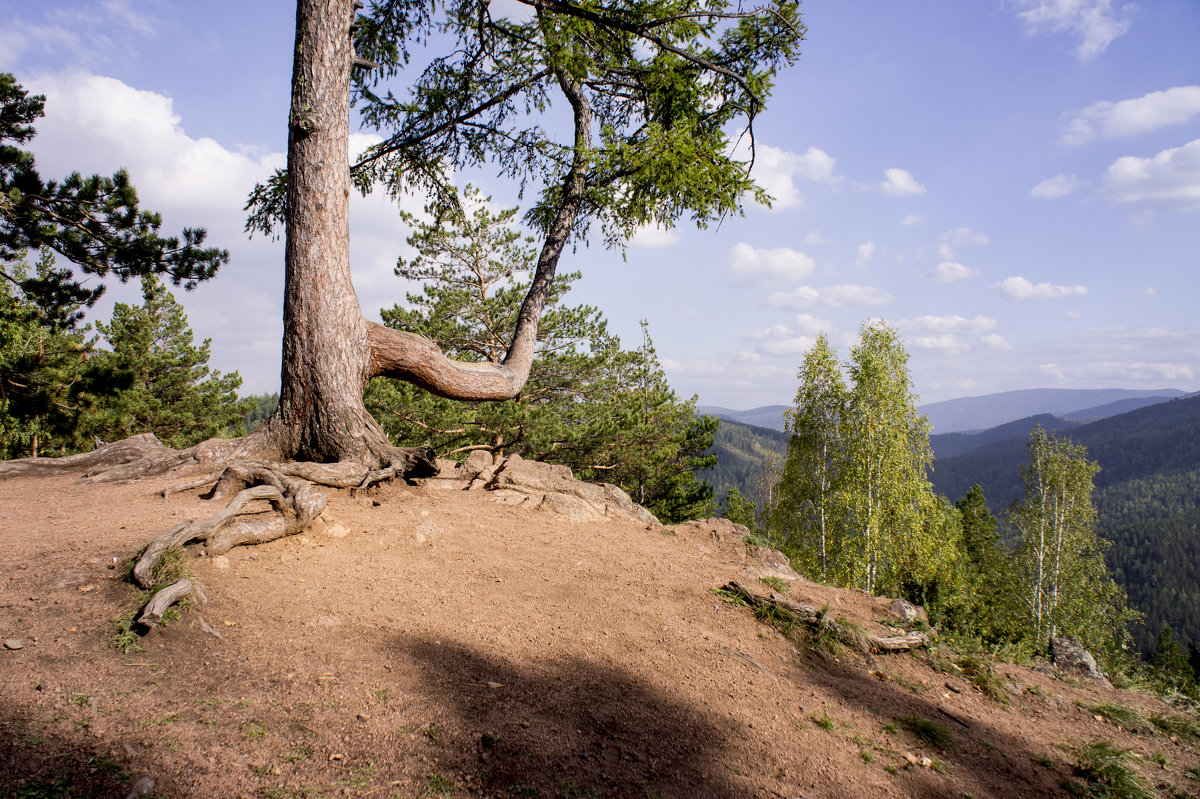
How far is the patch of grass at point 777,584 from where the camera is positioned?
5.70 m

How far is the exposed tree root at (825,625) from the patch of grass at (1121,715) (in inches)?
54.8

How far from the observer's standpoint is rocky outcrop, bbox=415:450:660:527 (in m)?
7.38

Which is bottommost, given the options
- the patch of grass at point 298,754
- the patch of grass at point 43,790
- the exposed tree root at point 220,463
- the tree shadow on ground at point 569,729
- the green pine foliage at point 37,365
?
the tree shadow on ground at point 569,729

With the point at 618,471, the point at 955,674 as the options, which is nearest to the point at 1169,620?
the point at 618,471

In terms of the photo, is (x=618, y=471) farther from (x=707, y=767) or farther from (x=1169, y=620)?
(x=1169, y=620)

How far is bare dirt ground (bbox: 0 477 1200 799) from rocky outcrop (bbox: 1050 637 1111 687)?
38 centimetres

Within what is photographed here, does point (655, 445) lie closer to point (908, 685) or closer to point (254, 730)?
point (908, 685)

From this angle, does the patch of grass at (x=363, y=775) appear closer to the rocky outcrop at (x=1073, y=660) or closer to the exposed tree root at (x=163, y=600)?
the exposed tree root at (x=163, y=600)

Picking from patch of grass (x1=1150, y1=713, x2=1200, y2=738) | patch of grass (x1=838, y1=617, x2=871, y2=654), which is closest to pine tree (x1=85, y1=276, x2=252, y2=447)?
patch of grass (x1=838, y1=617, x2=871, y2=654)

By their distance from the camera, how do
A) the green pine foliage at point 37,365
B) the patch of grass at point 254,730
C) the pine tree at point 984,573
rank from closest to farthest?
the patch of grass at point 254,730, the green pine foliage at point 37,365, the pine tree at point 984,573

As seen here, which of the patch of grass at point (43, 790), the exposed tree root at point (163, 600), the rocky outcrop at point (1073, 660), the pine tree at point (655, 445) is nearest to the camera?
the patch of grass at point (43, 790)

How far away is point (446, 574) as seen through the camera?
4.62 meters

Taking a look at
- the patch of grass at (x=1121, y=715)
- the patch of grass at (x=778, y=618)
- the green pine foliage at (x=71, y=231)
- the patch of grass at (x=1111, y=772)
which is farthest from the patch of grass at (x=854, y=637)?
the green pine foliage at (x=71, y=231)

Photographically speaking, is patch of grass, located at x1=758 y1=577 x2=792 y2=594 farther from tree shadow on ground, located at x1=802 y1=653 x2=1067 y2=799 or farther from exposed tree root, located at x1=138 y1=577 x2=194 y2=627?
exposed tree root, located at x1=138 y1=577 x2=194 y2=627
